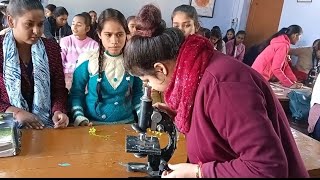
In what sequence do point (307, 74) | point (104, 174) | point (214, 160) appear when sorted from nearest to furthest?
point (214, 160), point (104, 174), point (307, 74)

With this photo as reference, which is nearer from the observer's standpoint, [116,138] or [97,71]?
[116,138]

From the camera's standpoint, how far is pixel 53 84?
242 cm

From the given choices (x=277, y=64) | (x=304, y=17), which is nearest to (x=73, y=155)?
(x=277, y=64)

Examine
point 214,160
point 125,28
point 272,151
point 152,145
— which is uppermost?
point 125,28

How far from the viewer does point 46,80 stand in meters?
2.32

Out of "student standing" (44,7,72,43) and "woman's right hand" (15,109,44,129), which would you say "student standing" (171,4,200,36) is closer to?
"woman's right hand" (15,109,44,129)

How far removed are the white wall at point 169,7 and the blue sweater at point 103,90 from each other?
4.56 m

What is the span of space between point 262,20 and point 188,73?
627 cm

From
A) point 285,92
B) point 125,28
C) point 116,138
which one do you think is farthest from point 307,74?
point 116,138

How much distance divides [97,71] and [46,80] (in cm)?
32

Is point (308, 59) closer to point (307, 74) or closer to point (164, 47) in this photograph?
point (307, 74)

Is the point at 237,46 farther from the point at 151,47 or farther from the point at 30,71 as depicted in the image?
the point at 151,47

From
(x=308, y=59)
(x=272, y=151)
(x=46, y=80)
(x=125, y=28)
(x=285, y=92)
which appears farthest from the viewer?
(x=308, y=59)

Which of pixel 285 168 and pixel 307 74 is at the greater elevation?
pixel 285 168
